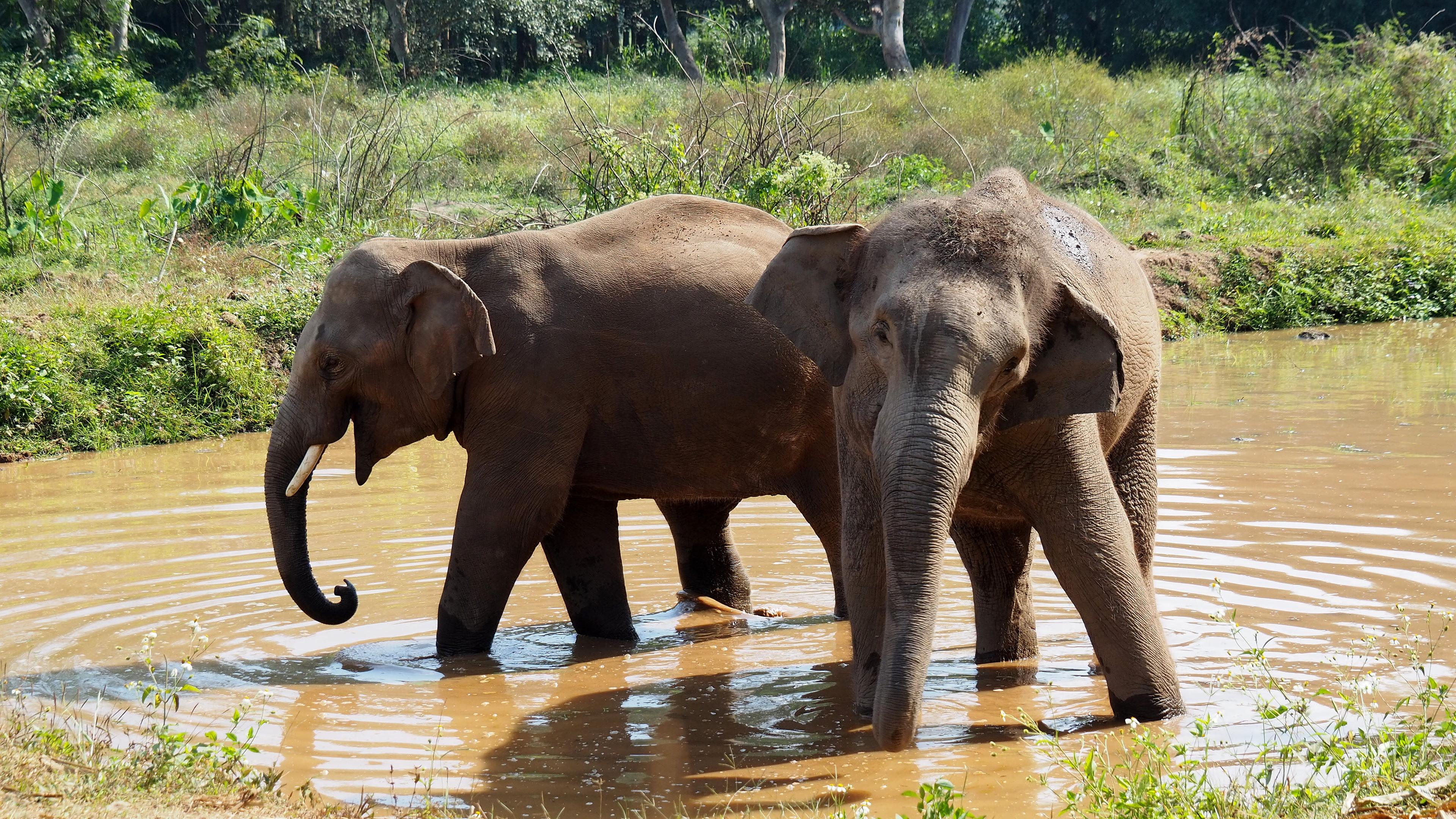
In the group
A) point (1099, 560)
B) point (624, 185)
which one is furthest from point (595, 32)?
point (1099, 560)

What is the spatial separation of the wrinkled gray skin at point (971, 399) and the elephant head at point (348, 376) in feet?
6.08

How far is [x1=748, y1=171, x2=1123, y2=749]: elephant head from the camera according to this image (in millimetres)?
4031

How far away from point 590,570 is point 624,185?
8.24 metres

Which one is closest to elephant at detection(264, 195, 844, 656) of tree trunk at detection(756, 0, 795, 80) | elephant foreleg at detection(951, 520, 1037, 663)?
elephant foreleg at detection(951, 520, 1037, 663)

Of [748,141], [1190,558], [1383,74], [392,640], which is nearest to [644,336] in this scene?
[392,640]

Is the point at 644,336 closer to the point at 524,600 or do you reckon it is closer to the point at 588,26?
the point at 524,600

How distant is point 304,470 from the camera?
617 centimetres

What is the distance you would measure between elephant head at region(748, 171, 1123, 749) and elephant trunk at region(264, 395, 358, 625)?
7.67 feet

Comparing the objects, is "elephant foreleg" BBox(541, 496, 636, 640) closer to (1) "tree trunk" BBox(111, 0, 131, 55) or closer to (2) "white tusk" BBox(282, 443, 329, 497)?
(2) "white tusk" BBox(282, 443, 329, 497)

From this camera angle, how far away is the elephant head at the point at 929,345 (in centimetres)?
403

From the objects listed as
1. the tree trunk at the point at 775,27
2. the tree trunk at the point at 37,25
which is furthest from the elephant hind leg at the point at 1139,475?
the tree trunk at the point at 775,27

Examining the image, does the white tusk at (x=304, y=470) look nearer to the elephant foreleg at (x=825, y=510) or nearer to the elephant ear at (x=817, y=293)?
the elephant foreleg at (x=825, y=510)

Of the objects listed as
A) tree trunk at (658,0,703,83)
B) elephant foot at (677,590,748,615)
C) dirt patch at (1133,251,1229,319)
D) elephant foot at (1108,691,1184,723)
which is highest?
tree trunk at (658,0,703,83)

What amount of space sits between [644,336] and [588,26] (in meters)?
36.9
